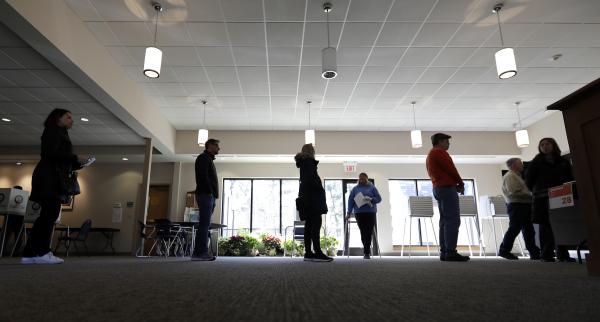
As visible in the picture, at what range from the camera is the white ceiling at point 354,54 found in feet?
13.6

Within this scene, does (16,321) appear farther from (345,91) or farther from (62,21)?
(345,91)

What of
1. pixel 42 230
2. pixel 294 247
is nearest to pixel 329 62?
pixel 42 230

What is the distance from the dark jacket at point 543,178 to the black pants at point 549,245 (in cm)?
7

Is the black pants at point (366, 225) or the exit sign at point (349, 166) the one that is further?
the exit sign at point (349, 166)

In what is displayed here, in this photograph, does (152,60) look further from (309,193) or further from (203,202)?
(309,193)

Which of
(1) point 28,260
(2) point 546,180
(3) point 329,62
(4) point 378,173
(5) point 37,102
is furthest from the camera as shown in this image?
(4) point 378,173

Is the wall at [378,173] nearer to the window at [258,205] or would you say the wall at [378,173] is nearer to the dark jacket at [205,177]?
the window at [258,205]

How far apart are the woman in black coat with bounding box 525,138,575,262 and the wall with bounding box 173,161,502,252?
5433 mm

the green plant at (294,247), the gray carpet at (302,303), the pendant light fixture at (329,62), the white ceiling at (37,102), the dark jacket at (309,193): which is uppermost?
the white ceiling at (37,102)

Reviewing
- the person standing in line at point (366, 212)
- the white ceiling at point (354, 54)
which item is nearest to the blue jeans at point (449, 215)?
the person standing in line at point (366, 212)

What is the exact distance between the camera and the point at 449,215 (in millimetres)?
3461

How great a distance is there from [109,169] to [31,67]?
522cm

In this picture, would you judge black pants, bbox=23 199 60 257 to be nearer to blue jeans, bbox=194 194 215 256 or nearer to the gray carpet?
blue jeans, bbox=194 194 215 256

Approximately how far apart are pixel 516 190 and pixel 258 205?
6214 millimetres
